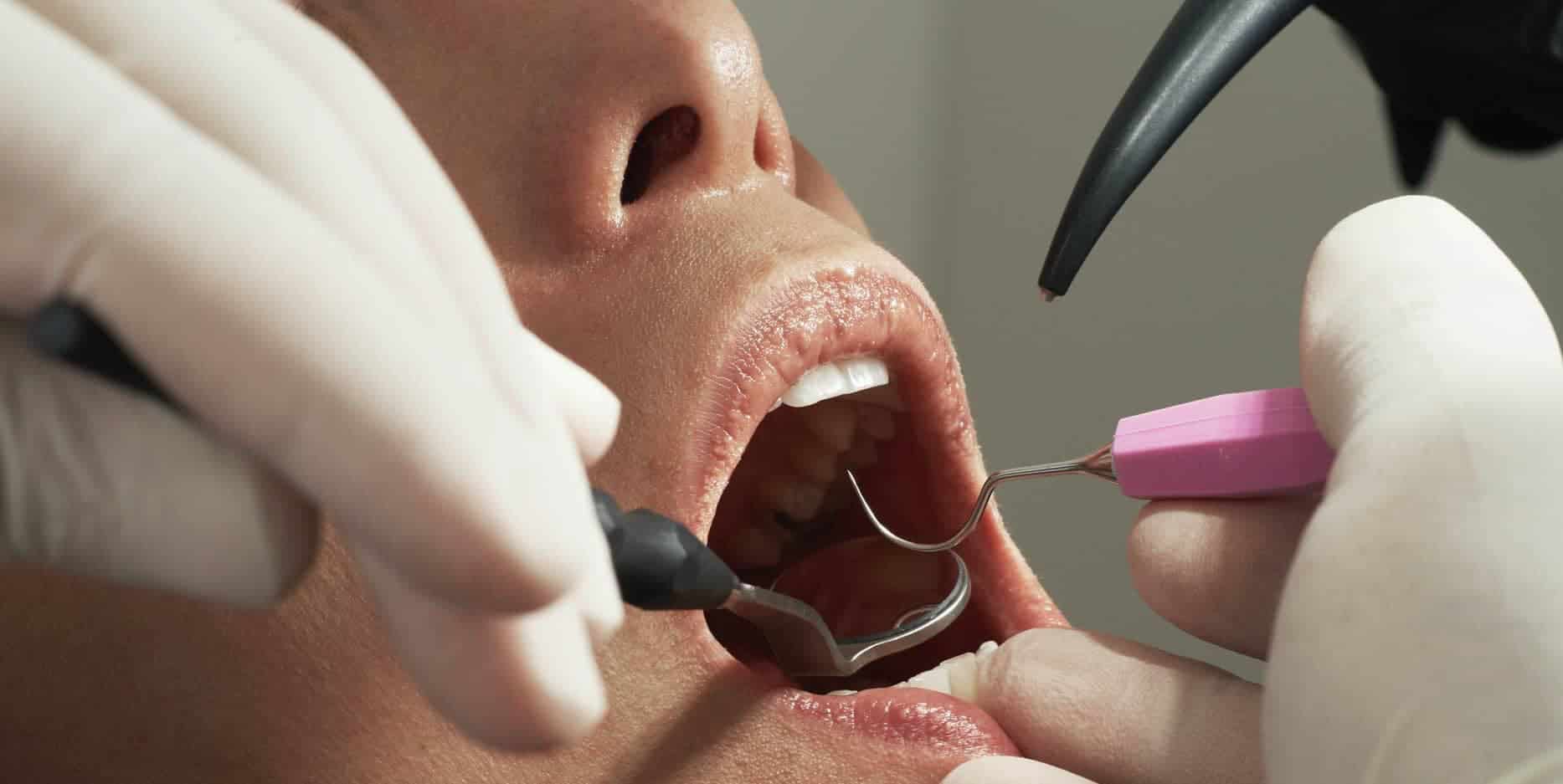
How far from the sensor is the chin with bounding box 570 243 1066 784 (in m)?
0.60

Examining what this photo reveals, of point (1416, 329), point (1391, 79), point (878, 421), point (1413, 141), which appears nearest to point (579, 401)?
point (1416, 329)

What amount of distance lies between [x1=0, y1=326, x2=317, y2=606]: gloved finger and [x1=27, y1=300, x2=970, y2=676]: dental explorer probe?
12 millimetres

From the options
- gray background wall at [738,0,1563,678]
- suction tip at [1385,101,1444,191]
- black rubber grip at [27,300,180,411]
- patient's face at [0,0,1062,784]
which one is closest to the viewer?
black rubber grip at [27,300,180,411]

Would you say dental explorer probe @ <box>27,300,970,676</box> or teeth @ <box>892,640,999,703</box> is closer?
dental explorer probe @ <box>27,300,970,676</box>

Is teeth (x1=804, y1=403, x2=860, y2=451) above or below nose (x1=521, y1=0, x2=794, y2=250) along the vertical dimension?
below

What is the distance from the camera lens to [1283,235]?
1.22 meters

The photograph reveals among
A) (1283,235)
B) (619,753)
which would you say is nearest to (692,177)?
(619,753)

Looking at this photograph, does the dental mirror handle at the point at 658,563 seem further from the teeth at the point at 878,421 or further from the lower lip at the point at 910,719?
the teeth at the point at 878,421

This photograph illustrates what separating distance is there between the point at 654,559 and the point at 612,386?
8.8 inches

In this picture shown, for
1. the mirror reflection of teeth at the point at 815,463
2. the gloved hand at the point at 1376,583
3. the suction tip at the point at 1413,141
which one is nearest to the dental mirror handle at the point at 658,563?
the gloved hand at the point at 1376,583

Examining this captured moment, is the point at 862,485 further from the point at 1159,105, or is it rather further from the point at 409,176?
the point at 409,176

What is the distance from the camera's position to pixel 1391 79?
3.28 feet

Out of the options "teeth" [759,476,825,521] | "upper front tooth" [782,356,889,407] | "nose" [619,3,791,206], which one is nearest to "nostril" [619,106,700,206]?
"nose" [619,3,791,206]

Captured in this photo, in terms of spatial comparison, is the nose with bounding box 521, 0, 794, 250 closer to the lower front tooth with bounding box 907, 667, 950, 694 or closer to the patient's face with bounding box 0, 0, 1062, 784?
the patient's face with bounding box 0, 0, 1062, 784
